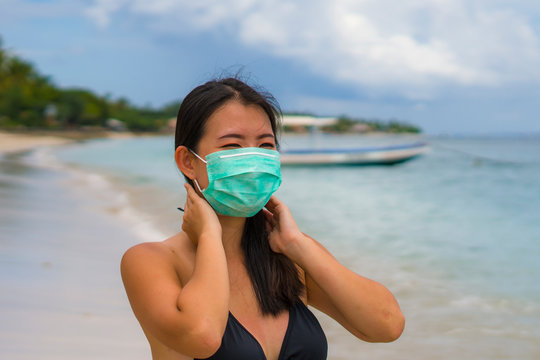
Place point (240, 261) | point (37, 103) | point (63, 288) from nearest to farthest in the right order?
point (240, 261)
point (63, 288)
point (37, 103)

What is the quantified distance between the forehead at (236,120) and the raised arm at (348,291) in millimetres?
354

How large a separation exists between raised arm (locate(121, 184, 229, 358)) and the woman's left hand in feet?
0.80

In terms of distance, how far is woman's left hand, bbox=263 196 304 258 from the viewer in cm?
176

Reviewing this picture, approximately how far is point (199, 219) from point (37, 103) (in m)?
82.4

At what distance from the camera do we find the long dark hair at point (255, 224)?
1710 millimetres

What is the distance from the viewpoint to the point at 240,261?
1876mm

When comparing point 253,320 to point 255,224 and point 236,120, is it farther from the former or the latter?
point 236,120

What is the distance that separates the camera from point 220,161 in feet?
5.67

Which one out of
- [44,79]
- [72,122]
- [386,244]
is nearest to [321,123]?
[386,244]

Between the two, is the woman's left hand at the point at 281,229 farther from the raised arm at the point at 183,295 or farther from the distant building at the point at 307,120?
the distant building at the point at 307,120

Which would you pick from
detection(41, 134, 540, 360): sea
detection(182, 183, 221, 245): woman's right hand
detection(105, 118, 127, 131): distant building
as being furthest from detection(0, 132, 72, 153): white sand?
detection(105, 118, 127, 131): distant building

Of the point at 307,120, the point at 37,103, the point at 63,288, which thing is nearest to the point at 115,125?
the point at 37,103

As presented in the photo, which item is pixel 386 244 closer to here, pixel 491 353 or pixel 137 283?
pixel 491 353

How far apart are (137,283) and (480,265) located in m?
7.88
